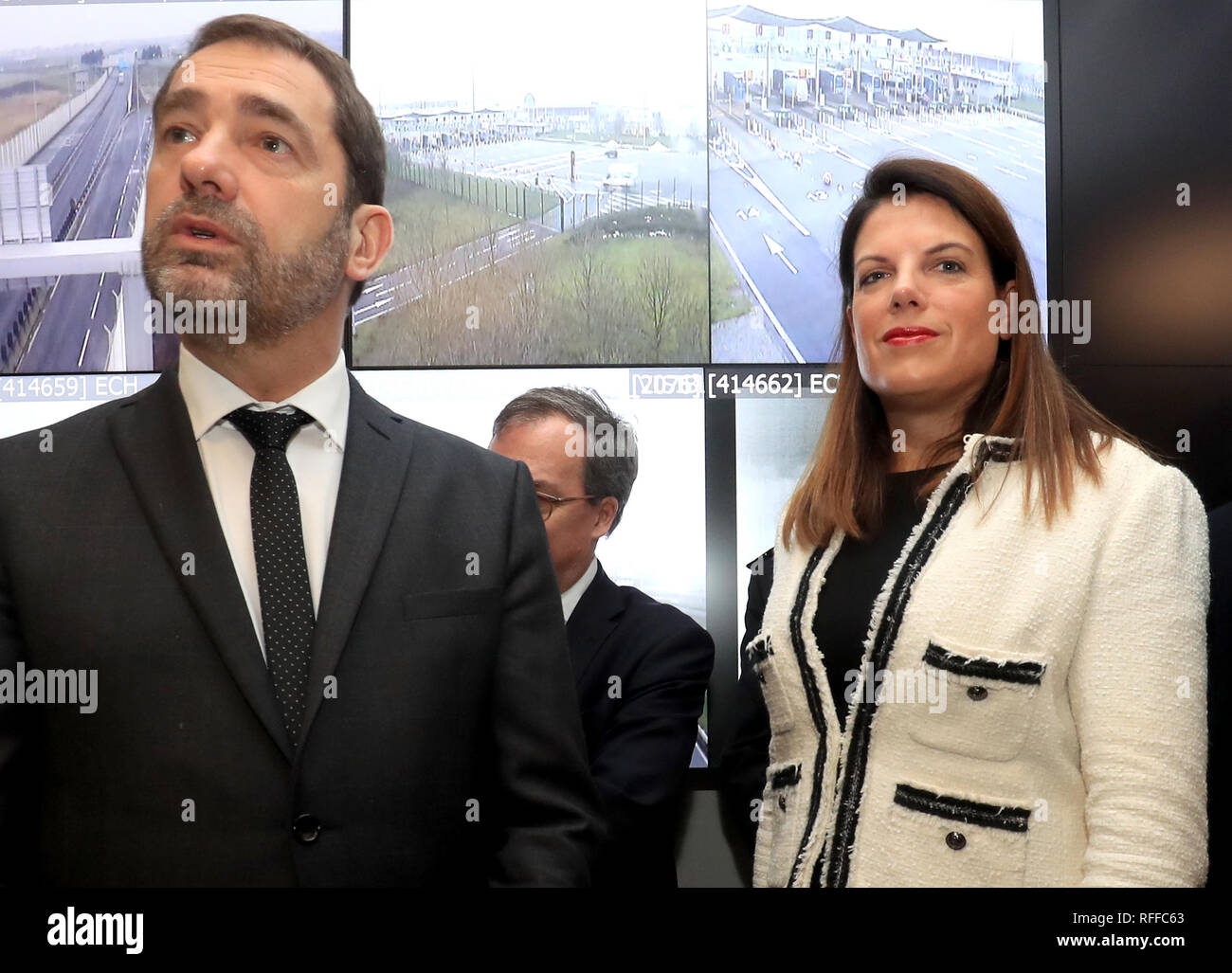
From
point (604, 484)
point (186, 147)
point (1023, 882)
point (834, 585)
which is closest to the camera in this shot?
point (1023, 882)

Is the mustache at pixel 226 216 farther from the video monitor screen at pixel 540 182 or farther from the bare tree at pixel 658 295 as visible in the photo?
the bare tree at pixel 658 295

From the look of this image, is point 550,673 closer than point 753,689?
Yes

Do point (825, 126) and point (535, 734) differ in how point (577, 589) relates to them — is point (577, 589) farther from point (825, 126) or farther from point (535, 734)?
point (825, 126)

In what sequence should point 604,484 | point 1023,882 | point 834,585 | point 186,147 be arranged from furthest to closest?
point 604,484 → point 186,147 → point 834,585 → point 1023,882

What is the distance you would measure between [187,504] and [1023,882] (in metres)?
1.68

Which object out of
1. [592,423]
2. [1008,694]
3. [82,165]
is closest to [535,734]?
[592,423]

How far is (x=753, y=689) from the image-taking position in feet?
8.36

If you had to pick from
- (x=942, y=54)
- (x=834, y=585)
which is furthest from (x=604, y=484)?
(x=942, y=54)

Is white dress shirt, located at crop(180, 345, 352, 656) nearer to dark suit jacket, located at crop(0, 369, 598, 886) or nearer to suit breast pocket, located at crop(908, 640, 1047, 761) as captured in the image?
dark suit jacket, located at crop(0, 369, 598, 886)

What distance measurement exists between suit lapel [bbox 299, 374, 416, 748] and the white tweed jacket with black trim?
0.78 meters

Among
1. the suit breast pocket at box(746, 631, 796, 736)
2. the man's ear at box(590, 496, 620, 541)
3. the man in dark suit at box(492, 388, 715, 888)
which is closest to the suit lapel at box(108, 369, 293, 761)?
the man in dark suit at box(492, 388, 715, 888)

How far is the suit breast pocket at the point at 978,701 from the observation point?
2.10m

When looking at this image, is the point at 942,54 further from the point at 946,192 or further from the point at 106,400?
the point at 106,400

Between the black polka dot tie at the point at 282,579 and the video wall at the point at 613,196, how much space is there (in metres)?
0.42
